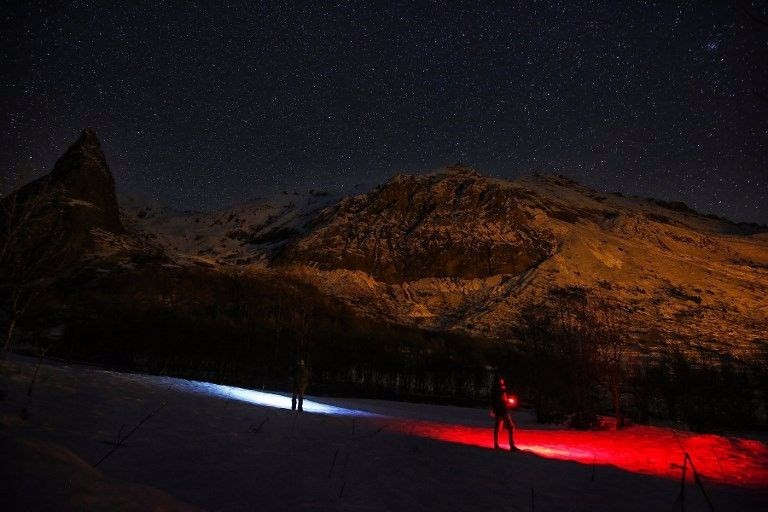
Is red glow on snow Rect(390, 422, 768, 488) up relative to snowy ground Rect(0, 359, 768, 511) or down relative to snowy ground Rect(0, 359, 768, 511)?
down

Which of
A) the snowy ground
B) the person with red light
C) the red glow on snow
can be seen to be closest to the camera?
the snowy ground

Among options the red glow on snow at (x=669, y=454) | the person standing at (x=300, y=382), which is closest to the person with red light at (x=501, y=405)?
the red glow on snow at (x=669, y=454)

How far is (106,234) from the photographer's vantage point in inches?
7382

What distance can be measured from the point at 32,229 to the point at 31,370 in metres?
3.92

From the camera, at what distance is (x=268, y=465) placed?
884cm

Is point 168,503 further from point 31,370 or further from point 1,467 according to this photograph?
point 31,370

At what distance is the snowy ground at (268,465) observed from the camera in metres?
4.83

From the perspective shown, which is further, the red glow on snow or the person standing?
the person standing

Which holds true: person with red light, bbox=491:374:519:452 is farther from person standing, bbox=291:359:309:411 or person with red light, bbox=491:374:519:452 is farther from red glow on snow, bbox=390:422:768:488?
person standing, bbox=291:359:309:411

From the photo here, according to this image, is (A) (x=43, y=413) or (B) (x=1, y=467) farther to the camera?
(A) (x=43, y=413)

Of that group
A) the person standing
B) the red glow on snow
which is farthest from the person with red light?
the person standing

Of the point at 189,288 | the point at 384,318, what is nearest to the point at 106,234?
the point at 189,288

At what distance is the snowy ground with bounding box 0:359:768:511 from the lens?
15.8ft

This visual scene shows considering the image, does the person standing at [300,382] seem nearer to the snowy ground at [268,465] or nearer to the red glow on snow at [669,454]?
the snowy ground at [268,465]
